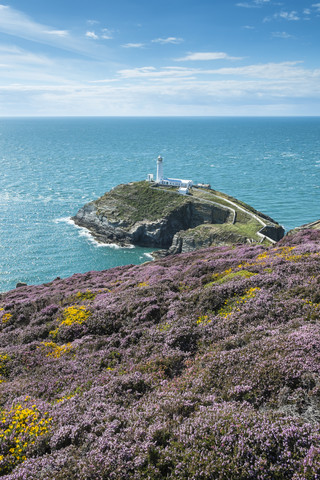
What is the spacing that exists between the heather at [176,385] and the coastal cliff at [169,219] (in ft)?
197

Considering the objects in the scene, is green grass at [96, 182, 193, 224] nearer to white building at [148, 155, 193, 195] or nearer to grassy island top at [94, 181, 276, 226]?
grassy island top at [94, 181, 276, 226]

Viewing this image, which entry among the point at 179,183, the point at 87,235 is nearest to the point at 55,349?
the point at 87,235

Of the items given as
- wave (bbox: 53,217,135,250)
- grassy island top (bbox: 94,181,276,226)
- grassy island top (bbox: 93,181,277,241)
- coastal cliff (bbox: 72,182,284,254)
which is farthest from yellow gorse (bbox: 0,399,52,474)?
grassy island top (bbox: 94,181,276,226)

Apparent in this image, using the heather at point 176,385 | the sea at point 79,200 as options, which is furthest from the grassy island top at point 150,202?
the heather at point 176,385

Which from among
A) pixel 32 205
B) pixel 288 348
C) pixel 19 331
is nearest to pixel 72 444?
pixel 288 348

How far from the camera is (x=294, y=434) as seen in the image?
7.88 meters

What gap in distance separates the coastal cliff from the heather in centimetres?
5990

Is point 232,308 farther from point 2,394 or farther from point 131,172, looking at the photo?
point 131,172

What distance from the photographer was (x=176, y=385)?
1192 cm

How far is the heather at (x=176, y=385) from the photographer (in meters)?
8.17

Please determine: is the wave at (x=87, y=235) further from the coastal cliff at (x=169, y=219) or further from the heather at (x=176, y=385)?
the heather at (x=176, y=385)

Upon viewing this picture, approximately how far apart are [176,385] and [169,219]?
270 feet

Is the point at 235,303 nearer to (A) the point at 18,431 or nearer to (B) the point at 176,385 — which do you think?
(B) the point at 176,385

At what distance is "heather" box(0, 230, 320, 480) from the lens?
8.17 m
